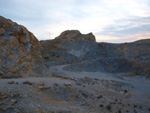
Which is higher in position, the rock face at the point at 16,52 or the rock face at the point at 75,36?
the rock face at the point at 75,36

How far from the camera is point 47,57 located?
38.1 metres

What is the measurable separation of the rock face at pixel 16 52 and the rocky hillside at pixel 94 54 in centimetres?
1674

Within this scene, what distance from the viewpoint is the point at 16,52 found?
42.0 ft

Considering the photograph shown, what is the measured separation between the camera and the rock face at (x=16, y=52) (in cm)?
1193

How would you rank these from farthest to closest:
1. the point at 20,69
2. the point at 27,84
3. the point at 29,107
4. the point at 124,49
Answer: the point at 124,49 < the point at 20,69 < the point at 27,84 < the point at 29,107

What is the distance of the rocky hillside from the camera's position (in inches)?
1403

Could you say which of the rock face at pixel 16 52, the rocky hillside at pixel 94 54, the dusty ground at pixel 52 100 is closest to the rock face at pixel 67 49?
the rocky hillside at pixel 94 54

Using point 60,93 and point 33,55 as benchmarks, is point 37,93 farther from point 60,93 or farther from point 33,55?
point 33,55

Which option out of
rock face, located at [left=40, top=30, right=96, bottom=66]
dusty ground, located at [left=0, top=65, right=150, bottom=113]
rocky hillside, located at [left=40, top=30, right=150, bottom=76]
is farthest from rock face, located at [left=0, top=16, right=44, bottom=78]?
rock face, located at [left=40, top=30, right=96, bottom=66]

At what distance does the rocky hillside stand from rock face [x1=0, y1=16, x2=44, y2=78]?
54.9 feet

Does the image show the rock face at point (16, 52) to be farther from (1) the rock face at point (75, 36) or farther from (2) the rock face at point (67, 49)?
(1) the rock face at point (75, 36)

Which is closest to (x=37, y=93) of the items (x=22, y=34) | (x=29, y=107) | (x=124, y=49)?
(x=29, y=107)

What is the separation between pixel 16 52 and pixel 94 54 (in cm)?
3483

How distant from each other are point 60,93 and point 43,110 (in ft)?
8.67
